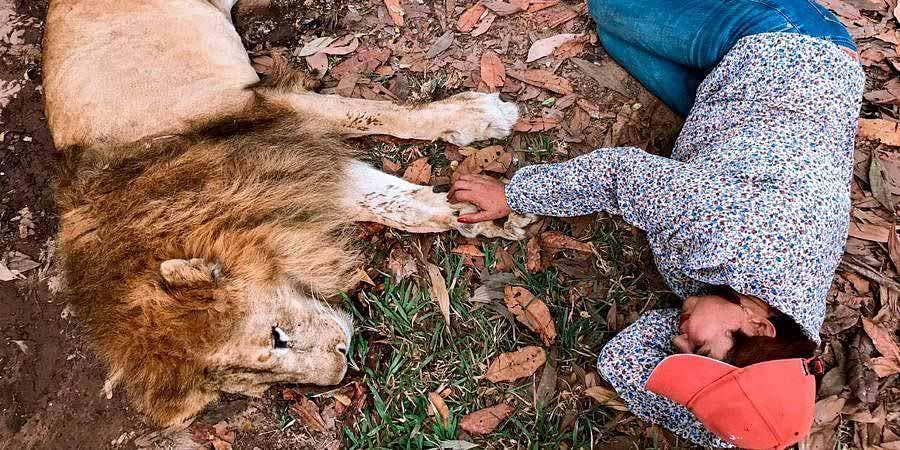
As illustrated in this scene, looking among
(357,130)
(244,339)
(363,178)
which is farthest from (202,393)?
(357,130)

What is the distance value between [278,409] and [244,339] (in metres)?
0.48

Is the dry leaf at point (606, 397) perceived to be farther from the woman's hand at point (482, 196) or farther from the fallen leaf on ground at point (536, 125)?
the fallen leaf on ground at point (536, 125)

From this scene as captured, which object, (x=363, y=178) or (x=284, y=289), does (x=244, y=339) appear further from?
(x=363, y=178)

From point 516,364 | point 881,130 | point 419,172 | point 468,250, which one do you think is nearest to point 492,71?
point 419,172

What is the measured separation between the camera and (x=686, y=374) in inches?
67.5

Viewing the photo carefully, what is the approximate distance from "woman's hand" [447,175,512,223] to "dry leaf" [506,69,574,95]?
0.60 m

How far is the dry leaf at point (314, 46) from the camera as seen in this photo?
10.7 ft

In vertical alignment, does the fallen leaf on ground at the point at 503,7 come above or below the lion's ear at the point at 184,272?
above

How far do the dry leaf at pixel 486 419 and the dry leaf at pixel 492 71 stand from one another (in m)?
1.38

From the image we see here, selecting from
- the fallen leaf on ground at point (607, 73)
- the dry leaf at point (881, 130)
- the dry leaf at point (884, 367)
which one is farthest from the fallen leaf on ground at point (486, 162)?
the dry leaf at point (884, 367)

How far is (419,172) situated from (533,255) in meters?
0.63

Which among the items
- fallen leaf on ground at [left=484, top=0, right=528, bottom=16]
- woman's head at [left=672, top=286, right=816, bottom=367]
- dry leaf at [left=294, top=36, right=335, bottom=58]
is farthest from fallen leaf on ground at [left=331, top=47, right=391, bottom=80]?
woman's head at [left=672, top=286, right=816, bottom=367]

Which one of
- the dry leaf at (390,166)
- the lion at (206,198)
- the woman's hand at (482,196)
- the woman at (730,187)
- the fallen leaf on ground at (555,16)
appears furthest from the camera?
the fallen leaf on ground at (555,16)

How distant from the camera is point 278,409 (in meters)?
2.61
